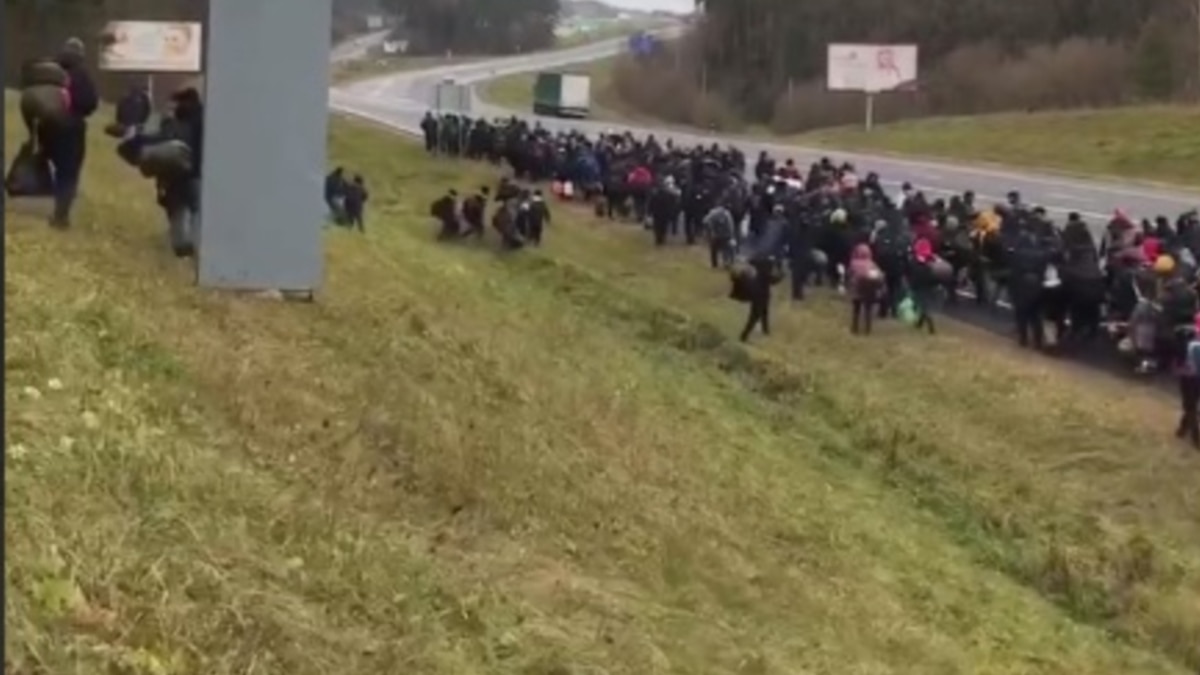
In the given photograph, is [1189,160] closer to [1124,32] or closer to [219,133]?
[1124,32]

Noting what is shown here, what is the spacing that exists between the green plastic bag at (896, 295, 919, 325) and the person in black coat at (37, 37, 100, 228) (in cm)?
1129

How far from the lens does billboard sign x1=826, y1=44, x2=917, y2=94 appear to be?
67062mm

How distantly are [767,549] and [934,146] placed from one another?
4631 cm

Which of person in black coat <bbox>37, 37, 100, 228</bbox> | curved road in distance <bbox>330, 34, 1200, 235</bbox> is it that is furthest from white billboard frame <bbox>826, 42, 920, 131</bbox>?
person in black coat <bbox>37, 37, 100, 228</bbox>

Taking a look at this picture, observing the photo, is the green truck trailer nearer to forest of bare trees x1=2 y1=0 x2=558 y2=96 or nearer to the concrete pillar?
forest of bare trees x1=2 y1=0 x2=558 y2=96

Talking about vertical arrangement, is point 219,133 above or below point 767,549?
above

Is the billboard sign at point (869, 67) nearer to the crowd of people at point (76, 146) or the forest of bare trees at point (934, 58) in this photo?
the forest of bare trees at point (934, 58)

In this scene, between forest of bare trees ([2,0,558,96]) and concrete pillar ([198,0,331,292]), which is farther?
forest of bare trees ([2,0,558,96])

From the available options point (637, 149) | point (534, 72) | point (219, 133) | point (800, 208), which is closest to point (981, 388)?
point (800, 208)

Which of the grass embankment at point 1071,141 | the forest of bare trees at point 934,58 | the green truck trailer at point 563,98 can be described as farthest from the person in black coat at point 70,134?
the green truck trailer at point 563,98

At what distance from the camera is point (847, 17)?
80938 mm

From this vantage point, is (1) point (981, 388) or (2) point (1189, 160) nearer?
(1) point (981, 388)

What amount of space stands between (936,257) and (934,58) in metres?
56.0

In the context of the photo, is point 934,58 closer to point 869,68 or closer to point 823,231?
point 869,68
